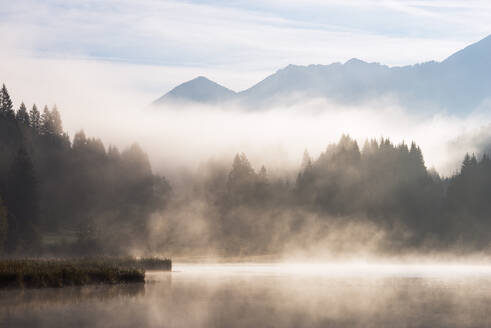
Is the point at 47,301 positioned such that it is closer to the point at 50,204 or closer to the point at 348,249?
the point at 348,249

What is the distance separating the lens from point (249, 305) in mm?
52031

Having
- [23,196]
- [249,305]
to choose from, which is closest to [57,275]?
[249,305]

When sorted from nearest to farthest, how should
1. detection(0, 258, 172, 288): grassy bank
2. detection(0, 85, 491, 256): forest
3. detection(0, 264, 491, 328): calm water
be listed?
detection(0, 264, 491, 328): calm water
detection(0, 258, 172, 288): grassy bank
detection(0, 85, 491, 256): forest

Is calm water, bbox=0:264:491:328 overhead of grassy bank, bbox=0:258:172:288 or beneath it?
beneath

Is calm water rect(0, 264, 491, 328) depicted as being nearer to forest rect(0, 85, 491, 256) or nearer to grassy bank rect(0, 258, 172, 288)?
grassy bank rect(0, 258, 172, 288)

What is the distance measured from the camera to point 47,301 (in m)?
54.6

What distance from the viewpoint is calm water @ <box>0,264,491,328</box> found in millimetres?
42906

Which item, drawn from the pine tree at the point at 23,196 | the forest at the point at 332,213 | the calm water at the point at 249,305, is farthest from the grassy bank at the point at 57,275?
the forest at the point at 332,213

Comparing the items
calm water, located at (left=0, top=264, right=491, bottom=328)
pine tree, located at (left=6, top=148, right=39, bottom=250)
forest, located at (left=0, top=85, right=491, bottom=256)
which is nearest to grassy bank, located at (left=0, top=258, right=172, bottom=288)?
calm water, located at (left=0, top=264, right=491, bottom=328)

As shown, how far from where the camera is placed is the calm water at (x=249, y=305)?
141ft

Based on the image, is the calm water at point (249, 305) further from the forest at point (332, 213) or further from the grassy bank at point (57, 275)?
the forest at point (332, 213)

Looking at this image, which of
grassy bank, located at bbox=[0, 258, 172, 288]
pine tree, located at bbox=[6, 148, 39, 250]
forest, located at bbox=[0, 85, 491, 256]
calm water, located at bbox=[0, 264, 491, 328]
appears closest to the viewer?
calm water, located at bbox=[0, 264, 491, 328]

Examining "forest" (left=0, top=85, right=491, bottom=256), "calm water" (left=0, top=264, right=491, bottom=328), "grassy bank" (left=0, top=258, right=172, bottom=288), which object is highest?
"forest" (left=0, top=85, right=491, bottom=256)

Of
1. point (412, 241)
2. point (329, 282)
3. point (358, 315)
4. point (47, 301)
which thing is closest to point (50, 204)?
point (412, 241)
